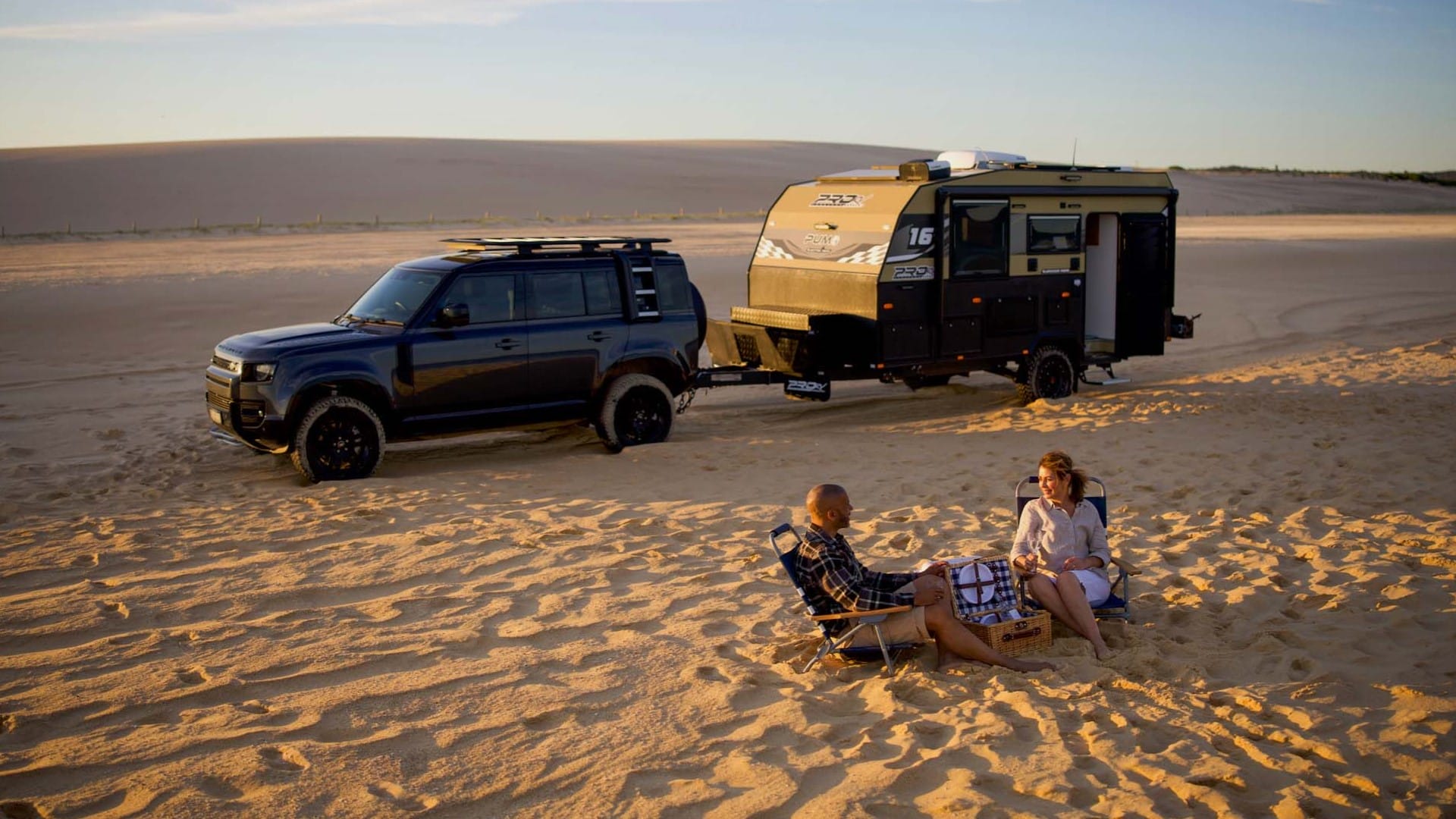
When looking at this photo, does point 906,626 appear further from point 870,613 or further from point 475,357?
point 475,357

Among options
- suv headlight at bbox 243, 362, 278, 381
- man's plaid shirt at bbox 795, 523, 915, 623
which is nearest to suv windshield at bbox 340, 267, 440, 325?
suv headlight at bbox 243, 362, 278, 381

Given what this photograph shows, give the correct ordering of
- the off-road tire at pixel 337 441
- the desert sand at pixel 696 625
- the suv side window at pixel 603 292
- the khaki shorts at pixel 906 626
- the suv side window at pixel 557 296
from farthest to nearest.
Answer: the suv side window at pixel 603 292
the suv side window at pixel 557 296
the off-road tire at pixel 337 441
the khaki shorts at pixel 906 626
the desert sand at pixel 696 625

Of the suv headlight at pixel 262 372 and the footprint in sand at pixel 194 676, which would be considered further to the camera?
the suv headlight at pixel 262 372

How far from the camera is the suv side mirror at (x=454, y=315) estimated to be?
11.0m

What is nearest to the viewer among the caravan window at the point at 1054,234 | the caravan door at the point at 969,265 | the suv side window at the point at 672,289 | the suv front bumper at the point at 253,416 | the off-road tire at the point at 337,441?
the suv front bumper at the point at 253,416

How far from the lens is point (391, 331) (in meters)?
11.1

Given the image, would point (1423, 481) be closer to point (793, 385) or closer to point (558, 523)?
point (793, 385)

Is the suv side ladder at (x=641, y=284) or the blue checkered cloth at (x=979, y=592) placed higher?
the suv side ladder at (x=641, y=284)

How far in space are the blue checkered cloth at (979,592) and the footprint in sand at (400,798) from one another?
2830 millimetres

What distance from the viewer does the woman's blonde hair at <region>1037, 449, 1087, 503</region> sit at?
6855 millimetres

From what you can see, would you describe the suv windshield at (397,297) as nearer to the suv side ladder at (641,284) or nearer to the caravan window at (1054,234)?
the suv side ladder at (641,284)

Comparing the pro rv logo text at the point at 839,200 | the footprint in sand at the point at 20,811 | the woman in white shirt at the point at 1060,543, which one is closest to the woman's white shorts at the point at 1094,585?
the woman in white shirt at the point at 1060,543

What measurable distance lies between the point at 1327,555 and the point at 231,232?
38.6m

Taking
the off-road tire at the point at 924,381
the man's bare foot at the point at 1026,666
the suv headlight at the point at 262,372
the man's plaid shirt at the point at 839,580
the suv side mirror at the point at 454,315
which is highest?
the suv side mirror at the point at 454,315
